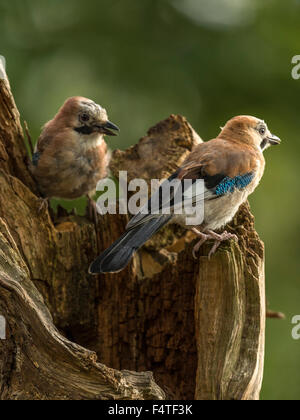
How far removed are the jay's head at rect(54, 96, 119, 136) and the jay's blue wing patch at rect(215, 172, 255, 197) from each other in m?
1.23

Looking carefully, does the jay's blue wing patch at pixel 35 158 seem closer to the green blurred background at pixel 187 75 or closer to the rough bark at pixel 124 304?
the rough bark at pixel 124 304

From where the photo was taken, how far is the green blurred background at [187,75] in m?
6.31

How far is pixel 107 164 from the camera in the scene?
5.28m

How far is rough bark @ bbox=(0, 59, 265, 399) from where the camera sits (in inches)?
133

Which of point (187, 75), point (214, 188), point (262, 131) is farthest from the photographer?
point (187, 75)

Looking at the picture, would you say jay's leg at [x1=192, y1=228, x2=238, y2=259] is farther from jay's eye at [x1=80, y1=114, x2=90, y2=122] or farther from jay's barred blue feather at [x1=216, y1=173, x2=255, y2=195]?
jay's eye at [x1=80, y1=114, x2=90, y2=122]

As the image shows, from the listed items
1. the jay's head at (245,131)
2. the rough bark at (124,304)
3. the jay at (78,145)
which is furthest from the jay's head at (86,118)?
the jay's head at (245,131)

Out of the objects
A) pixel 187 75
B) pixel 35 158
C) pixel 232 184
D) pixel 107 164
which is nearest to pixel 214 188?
pixel 232 184

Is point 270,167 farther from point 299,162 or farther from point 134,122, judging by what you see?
point 134,122

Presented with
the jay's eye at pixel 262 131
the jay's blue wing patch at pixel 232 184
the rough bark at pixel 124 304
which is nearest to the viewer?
the rough bark at pixel 124 304

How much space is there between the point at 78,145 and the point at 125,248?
5.12 feet

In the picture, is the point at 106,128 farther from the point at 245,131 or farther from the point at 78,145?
the point at 245,131
